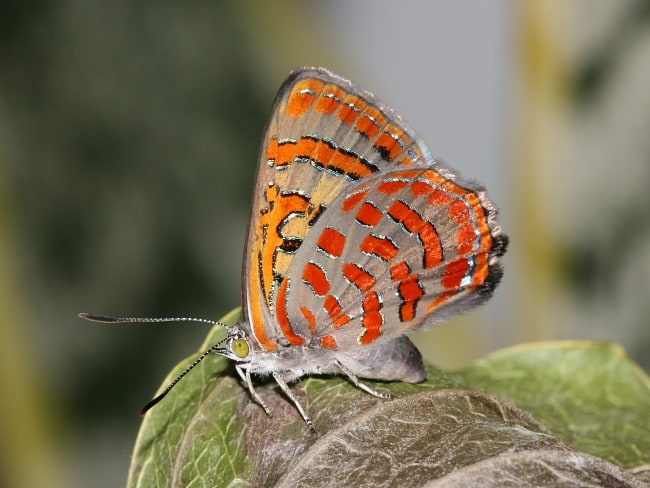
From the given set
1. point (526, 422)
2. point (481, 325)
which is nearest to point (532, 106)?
point (481, 325)

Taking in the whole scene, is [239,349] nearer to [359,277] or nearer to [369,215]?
[359,277]

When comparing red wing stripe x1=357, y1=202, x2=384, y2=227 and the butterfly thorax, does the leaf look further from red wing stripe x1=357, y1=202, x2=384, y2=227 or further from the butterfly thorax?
red wing stripe x1=357, y1=202, x2=384, y2=227

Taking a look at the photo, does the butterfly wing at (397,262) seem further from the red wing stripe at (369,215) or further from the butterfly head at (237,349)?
the butterfly head at (237,349)

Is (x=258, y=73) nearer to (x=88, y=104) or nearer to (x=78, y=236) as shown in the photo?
(x=88, y=104)

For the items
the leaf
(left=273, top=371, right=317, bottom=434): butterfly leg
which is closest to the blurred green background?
the leaf

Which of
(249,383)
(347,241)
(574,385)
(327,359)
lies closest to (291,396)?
(249,383)

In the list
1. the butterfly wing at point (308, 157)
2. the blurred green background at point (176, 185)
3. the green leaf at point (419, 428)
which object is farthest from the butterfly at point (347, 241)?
the blurred green background at point (176, 185)
